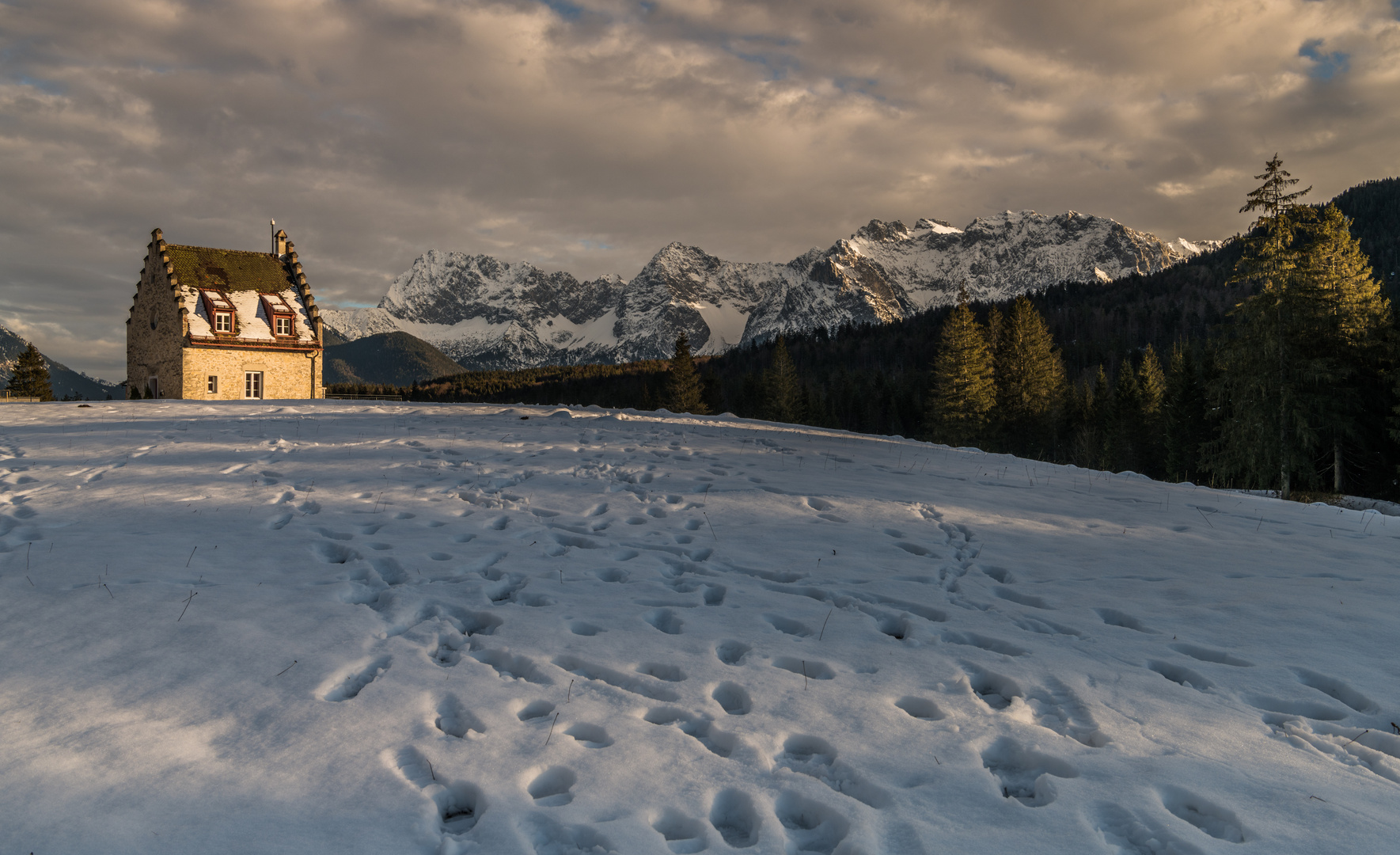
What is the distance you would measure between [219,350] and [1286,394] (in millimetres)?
56263

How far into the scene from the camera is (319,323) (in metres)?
42.3

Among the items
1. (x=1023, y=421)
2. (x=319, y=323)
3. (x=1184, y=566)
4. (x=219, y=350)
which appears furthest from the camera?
(x=1023, y=421)

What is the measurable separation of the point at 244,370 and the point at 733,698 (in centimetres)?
4577

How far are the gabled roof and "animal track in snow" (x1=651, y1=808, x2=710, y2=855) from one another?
48.9 meters

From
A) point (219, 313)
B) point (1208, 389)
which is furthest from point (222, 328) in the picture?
point (1208, 389)

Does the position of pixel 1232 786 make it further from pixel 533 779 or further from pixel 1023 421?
pixel 1023 421

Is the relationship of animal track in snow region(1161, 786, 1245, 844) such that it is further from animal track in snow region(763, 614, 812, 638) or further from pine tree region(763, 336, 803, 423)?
pine tree region(763, 336, 803, 423)

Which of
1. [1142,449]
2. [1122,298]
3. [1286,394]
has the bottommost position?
[1142,449]

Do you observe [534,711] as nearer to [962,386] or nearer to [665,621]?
[665,621]

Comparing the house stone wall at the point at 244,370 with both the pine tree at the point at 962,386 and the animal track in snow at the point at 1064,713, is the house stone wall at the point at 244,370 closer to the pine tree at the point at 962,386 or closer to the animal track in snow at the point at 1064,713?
the animal track in snow at the point at 1064,713

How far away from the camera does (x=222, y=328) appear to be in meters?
39.5

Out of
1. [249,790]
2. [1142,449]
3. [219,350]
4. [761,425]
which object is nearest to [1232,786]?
[249,790]

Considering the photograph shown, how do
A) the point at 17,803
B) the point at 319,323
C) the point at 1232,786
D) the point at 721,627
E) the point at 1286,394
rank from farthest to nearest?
1. the point at 319,323
2. the point at 1286,394
3. the point at 721,627
4. the point at 1232,786
5. the point at 17,803

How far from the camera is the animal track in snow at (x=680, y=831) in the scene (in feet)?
10.1
